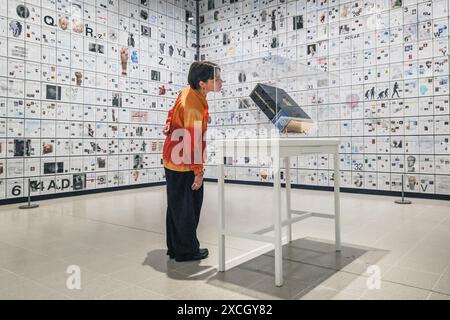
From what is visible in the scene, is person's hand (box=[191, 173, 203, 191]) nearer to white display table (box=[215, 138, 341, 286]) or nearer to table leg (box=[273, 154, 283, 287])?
white display table (box=[215, 138, 341, 286])

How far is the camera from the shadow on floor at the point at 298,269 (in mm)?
1974

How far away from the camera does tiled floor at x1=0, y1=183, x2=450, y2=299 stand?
6.38 feet

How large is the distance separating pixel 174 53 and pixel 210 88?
5227 mm

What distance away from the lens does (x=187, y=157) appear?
2391mm

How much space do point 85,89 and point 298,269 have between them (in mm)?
4786

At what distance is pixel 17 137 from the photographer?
4.93 meters

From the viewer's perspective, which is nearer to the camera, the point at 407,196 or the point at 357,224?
the point at 357,224

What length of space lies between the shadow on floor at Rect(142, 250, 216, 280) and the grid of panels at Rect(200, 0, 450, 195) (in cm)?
224

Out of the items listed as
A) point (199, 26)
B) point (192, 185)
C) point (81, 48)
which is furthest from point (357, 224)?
point (199, 26)

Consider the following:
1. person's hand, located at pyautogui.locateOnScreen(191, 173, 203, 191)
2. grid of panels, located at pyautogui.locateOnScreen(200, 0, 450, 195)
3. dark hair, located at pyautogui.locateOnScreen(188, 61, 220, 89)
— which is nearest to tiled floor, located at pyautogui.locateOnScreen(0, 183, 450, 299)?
person's hand, located at pyautogui.locateOnScreen(191, 173, 203, 191)

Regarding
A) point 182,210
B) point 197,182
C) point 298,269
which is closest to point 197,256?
point 182,210

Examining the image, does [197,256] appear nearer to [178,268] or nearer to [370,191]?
[178,268]

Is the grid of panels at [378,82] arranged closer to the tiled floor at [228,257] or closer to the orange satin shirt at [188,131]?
the tiled floor at [228,257]

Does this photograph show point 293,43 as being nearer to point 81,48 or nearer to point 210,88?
point 81,48
